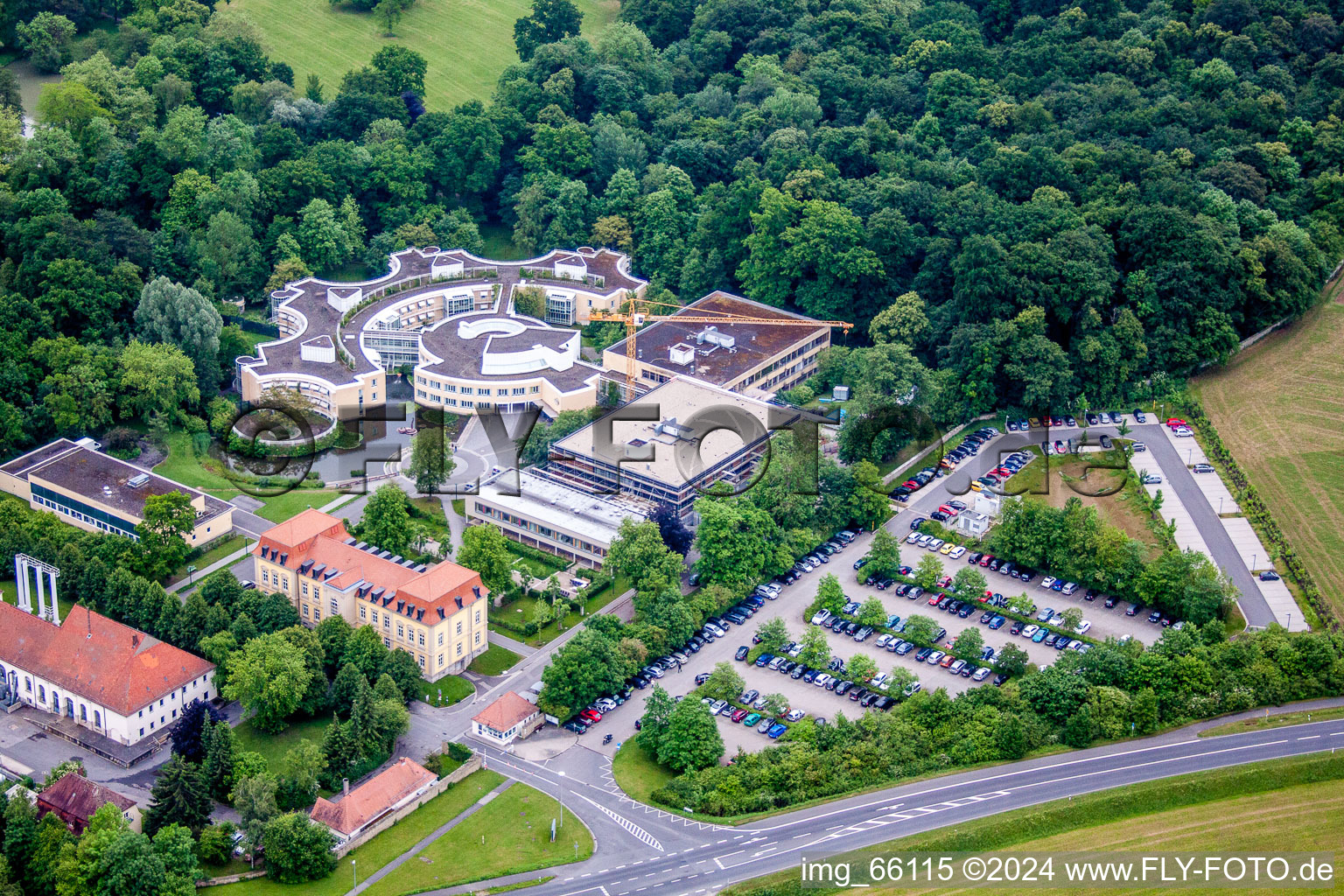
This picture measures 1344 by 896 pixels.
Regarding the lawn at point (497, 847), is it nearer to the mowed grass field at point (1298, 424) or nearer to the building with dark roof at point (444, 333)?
the building with dark roof at point (444, 333)

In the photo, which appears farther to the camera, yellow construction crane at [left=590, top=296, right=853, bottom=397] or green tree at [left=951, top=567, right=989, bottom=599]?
yellow construction crane at [left=590, top=296, right=853, bottom=397]

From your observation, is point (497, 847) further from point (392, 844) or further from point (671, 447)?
point (671, 447)

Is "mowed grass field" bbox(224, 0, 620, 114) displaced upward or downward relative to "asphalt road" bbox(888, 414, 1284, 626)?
upward

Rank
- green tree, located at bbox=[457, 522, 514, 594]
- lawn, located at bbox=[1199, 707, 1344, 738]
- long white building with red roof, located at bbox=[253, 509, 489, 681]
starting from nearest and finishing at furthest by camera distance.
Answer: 1. lawn, located at bbox=[1199, 707, 1344, 738]
2. long white building with red roof, located at bbox=[253, 509, 489, 681]
3. green tree, located at bbox=[457, 522, 514, 594]

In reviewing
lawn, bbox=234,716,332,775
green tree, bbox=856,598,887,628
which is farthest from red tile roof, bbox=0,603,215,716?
green tree, bbox=856,598,887,628

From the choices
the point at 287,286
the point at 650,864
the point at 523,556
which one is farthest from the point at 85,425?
the point at 650,864

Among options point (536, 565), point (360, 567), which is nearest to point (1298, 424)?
point (536, 565)

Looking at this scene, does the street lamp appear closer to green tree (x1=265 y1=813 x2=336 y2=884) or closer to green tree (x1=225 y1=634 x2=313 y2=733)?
green tree (x1=265 y1=813 x2=336 y2=884)

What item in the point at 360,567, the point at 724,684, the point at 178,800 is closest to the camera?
the point at 178,800
